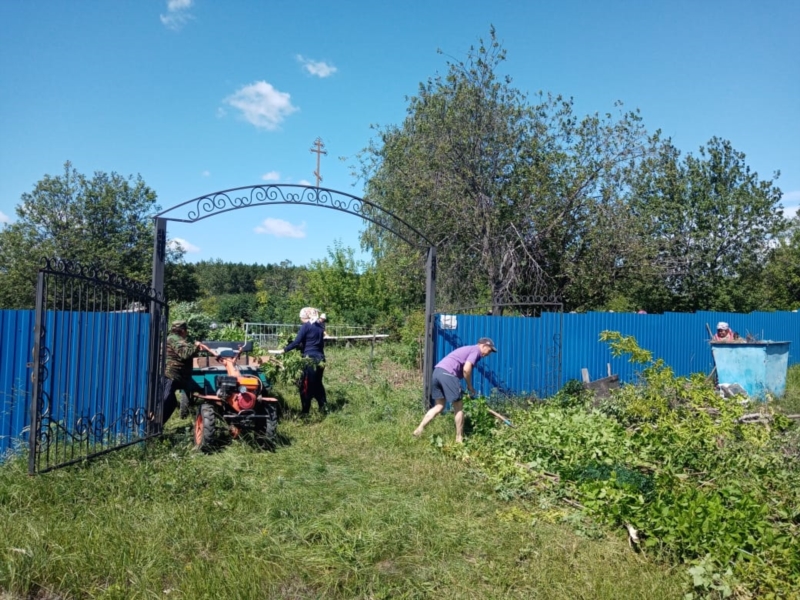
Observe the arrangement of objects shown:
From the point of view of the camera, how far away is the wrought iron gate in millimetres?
5465

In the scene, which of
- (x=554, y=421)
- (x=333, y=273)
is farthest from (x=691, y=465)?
(x=333, y=273)

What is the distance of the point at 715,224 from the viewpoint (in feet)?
68.6

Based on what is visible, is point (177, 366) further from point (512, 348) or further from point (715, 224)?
point (715, 224)

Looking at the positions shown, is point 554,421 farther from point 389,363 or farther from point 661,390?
point 389,363

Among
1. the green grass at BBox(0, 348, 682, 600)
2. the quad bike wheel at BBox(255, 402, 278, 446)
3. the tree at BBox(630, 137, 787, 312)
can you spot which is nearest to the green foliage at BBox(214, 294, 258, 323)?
the tree at BBox(630, 137, 787, 312)

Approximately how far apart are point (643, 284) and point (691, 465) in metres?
10.8

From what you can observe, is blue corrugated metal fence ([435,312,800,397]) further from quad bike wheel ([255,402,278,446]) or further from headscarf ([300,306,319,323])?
quad bike wheel ([255,402,278,446])

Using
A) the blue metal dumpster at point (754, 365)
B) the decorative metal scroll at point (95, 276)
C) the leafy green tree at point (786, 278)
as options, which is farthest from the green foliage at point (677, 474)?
the leafy green tree at point (786, 278)

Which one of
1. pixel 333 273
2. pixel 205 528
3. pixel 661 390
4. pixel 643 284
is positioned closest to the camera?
pixel 205 528

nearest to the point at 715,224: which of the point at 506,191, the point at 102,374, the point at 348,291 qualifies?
the point at 506,191

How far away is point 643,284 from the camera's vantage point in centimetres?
1592

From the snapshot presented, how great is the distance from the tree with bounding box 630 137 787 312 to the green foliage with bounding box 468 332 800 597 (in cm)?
1281

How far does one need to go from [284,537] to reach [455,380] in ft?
12.3

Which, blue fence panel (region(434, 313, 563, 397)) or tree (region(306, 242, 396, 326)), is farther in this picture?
tree (region(306, 242, 396, 326))
